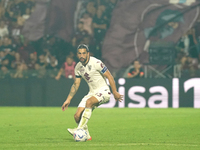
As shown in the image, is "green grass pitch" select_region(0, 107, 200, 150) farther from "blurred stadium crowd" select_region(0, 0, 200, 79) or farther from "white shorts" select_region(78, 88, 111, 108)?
"blurred stadium crowd" select_region(0, 0, 200, 79)

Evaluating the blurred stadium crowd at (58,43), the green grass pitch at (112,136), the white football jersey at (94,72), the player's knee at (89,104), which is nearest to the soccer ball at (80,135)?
the green grass pitch at (112,136)

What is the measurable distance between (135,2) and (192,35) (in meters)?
2.93

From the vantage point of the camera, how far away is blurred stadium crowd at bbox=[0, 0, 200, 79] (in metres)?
17.5

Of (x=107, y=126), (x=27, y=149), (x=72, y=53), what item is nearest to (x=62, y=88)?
(x=72, y=53)

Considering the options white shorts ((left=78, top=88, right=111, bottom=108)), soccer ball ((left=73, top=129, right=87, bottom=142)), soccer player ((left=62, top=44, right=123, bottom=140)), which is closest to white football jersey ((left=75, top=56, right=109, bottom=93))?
soccer player ((left=62, top=44, right=123, bottom=140))

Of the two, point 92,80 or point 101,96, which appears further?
point 92,80

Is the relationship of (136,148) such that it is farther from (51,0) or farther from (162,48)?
(51,0)

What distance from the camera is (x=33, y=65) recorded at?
18.1 metres

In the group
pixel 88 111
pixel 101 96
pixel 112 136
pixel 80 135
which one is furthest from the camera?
pixel 112 136

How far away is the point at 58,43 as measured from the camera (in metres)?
18.5

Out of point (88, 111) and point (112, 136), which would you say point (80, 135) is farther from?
point (112, 136)

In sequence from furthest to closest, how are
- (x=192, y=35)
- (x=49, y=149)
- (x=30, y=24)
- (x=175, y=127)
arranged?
(x=30, y=24)
(x=192, y=35)
(x=175, y=127)
(x=49, y=149)

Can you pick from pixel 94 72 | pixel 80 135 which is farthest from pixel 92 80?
pixel 80 135

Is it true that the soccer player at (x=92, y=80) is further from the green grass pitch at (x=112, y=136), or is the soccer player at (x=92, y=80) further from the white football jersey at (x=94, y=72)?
the green grass pitch at (x=112, y=136)
